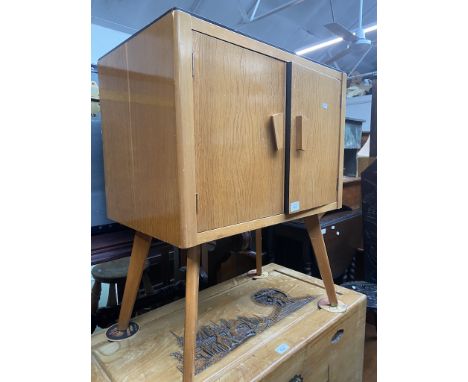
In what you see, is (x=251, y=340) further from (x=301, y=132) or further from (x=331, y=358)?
(x=301, y=132)

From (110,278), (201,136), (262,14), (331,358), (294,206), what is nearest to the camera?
(201,136)

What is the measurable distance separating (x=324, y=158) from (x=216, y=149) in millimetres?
524

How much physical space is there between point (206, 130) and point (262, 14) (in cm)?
347

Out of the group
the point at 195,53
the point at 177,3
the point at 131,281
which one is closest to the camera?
the point at 195,53

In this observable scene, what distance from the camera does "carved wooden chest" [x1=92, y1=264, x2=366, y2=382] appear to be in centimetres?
95

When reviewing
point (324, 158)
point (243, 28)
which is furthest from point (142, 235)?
point (243, 28)

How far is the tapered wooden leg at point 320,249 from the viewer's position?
128 centimetres

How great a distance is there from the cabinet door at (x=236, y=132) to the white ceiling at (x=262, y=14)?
86.2 inches

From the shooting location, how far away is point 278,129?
3.10ft

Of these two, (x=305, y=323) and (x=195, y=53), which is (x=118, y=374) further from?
(x=195, y=53)

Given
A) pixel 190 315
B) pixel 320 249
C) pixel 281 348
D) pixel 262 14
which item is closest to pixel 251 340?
pixel 281 348

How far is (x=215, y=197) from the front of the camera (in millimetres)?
827

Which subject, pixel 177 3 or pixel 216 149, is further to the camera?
pixel 177 3

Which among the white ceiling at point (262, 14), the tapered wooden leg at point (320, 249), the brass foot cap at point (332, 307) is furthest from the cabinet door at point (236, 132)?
the white ceiling at point (262, 14)
